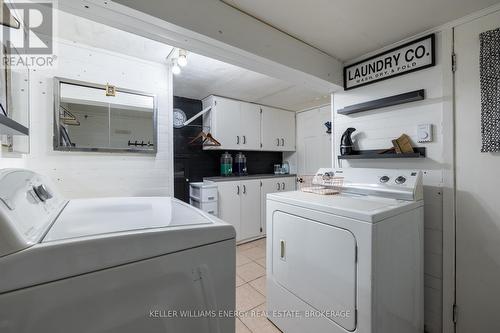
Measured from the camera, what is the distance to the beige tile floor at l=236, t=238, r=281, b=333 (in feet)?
5.32

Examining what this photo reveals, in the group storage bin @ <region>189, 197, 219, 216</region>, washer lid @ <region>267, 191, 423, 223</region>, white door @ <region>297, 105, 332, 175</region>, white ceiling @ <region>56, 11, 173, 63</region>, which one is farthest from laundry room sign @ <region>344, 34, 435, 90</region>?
storage bin @ <region>189, 197, 219, 216</region>

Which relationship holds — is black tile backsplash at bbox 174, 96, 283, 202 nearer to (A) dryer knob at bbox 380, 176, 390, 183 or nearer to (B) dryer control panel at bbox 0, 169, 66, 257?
(B) dryer control panel at bbox 0, 169, 66, 257

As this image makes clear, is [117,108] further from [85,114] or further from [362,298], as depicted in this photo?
[362,298]

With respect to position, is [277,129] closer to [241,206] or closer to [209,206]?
[241,206]

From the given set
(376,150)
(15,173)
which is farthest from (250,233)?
(15,173)

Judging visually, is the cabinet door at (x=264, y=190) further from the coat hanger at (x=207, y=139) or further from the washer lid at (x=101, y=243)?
the washer lid at (x=101, y=243)

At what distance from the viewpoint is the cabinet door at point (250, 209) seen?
10.5 ft

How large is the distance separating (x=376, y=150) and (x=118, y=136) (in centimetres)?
229

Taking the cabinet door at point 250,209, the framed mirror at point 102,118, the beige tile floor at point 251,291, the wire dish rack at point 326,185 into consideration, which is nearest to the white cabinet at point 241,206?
the cabinet door at point 250,209

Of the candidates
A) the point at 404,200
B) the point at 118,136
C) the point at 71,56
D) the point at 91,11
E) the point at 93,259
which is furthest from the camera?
the point at 118,136

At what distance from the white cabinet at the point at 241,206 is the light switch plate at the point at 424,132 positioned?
2.17m

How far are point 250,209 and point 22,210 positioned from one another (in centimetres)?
275

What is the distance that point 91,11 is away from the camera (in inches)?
40.8

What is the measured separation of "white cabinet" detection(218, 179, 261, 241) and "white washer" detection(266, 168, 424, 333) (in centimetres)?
145
